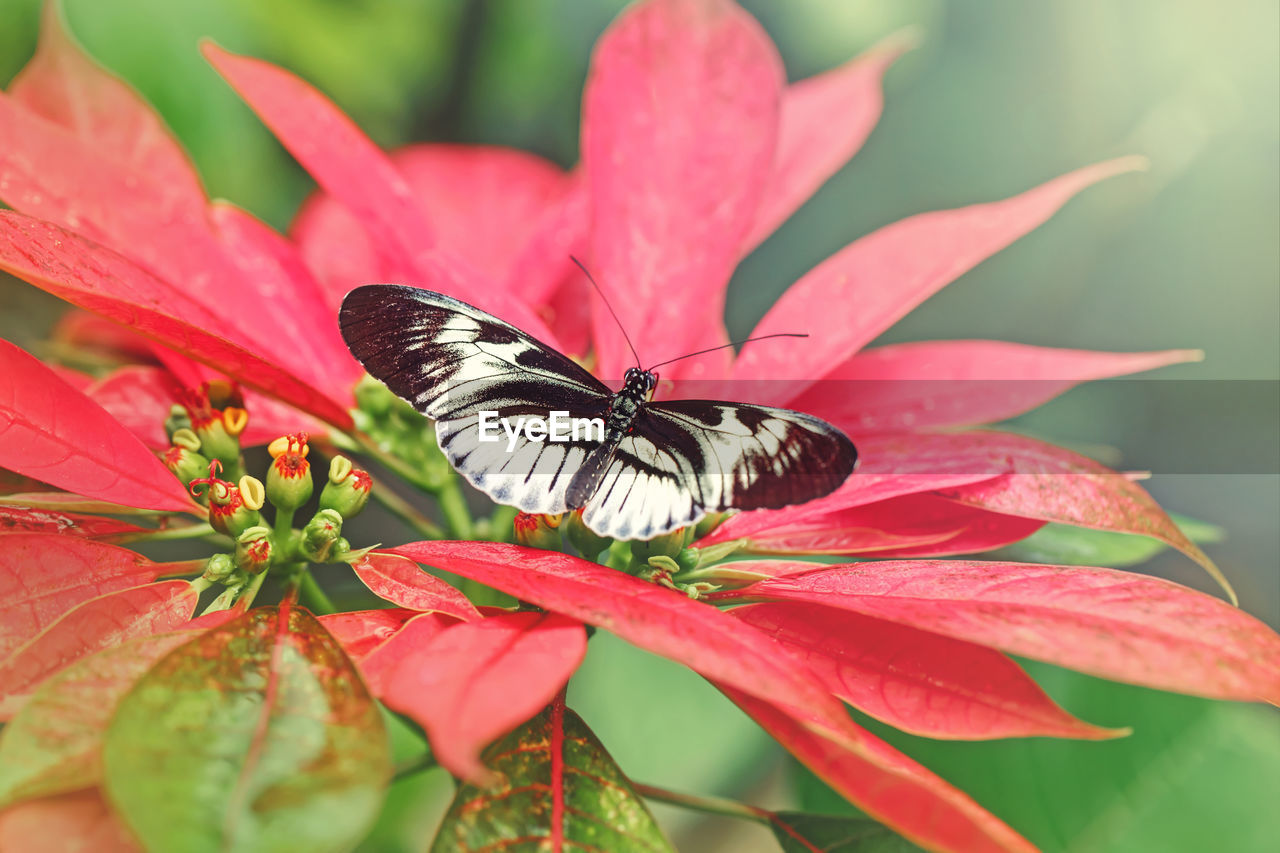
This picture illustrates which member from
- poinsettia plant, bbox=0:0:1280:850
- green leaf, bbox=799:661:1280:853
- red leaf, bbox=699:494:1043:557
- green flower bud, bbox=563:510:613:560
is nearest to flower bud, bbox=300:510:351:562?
poinsettia plant, bbox=0:0:1280:850

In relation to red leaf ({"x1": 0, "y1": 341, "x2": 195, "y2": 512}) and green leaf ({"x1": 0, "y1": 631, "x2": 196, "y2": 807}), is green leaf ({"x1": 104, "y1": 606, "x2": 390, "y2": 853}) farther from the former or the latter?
red leaf ({"x1": 0, "y1": 341, "x2": 195, "y2": 512})

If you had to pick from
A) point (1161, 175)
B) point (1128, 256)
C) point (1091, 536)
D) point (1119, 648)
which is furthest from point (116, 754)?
point (1128, 256)

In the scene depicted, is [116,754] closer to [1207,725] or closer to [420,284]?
[420,284]

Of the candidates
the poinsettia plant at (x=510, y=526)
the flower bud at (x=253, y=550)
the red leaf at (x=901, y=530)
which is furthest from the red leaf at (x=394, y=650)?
the red leaf at (x=901, y=530)

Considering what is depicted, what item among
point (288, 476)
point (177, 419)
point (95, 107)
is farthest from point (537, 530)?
point (95, 107)

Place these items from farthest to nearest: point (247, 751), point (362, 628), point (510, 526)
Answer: point (510, 526)
point (362, 628)
point (247, 751)

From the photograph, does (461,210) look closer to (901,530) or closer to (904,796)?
(901,530)

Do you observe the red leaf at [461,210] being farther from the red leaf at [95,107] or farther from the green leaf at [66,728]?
the green leaf at [66,728]
